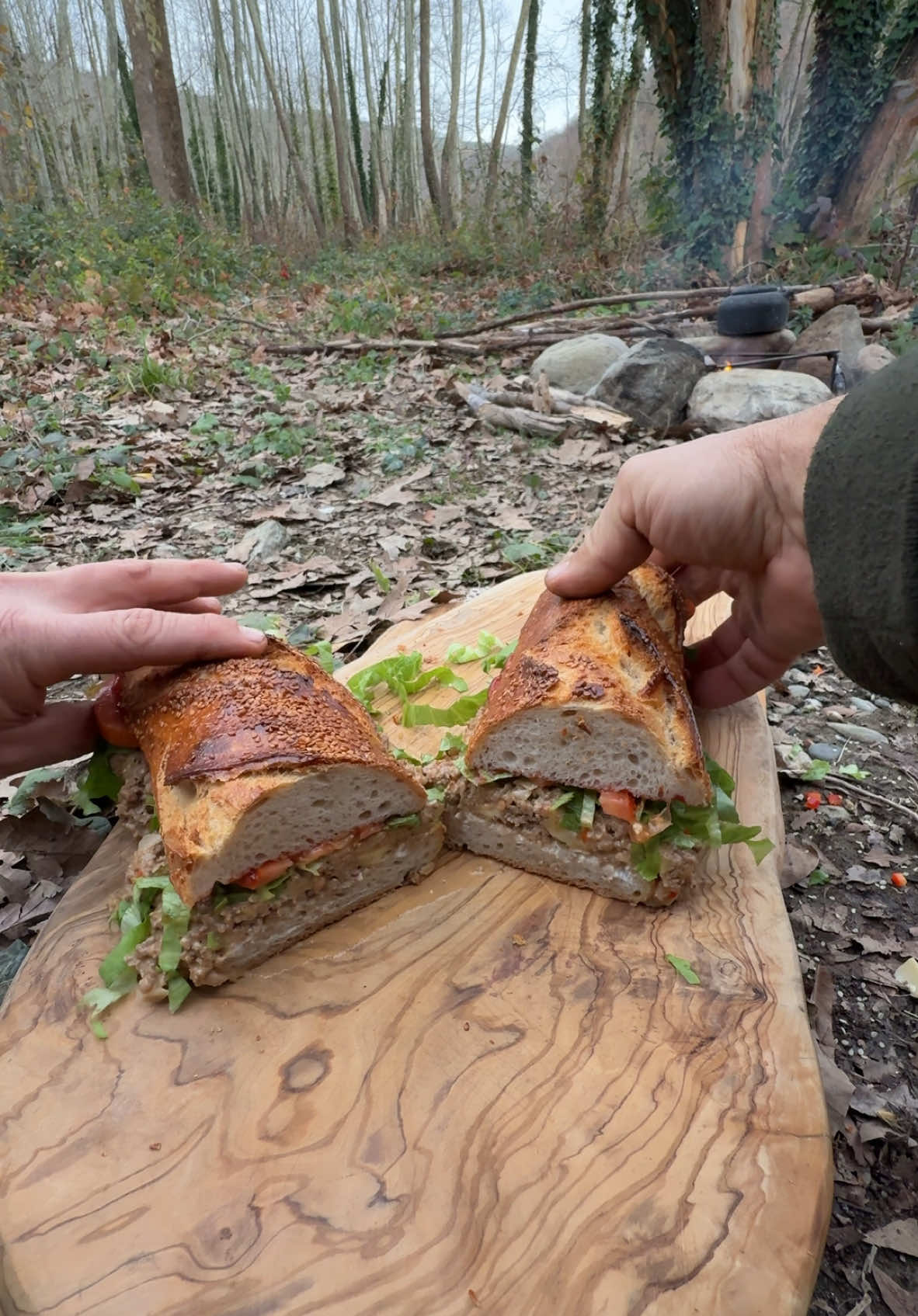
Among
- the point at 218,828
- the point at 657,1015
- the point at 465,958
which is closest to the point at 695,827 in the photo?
the point at 657,1015

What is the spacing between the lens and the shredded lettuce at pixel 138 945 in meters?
2.11

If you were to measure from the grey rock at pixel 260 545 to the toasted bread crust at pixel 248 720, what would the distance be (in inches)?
108

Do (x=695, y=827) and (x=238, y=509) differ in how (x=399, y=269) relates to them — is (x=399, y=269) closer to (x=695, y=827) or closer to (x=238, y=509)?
(x=238, y=509)

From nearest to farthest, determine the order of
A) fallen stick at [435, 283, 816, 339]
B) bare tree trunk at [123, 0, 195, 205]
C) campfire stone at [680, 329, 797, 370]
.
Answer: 1. campfire stone at [680, 329, 797, 370]
2. fallen stick at [435, 283, 816, 339]
3. bare tree trunk at [123, 0, 195, 205]

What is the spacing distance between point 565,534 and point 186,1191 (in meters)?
4.63

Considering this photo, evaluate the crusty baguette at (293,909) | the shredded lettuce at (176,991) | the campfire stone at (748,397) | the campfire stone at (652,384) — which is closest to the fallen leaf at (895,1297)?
the crusty baguette at (293,909)

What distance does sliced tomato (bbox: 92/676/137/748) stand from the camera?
2.80 m

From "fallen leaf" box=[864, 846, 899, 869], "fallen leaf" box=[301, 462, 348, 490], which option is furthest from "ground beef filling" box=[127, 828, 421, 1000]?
"fallen leaf" box=[301, 462, 348, 490]

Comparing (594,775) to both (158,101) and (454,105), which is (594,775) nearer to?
(158,101)

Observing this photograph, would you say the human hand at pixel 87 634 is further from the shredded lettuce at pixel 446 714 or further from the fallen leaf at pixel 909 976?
the fallen leaf at pixel 909 976

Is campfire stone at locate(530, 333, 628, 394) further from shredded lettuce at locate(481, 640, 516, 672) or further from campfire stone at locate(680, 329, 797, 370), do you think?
shredded lettuce at locate(481, 640, 516, 672)

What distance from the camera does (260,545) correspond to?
548 centimetres

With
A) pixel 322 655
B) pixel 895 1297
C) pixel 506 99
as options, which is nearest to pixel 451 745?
pixel 322 655

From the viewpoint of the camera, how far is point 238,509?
6227 millimetres
